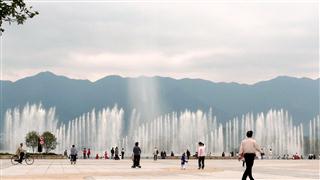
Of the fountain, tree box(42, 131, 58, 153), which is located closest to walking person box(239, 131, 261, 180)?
the fountain

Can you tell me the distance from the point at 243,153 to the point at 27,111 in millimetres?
100568

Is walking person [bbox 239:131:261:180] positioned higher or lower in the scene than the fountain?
lower

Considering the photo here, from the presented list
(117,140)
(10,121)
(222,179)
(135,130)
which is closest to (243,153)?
(222,179)

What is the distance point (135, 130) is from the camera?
13988 centimetres

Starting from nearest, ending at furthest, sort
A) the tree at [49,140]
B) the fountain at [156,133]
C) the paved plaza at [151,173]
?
the paved plaza at [151,173] → the fountain at [156,133] → the tree at [49,140]

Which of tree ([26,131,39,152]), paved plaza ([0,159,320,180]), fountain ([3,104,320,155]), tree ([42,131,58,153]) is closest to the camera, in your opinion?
paved plaza ([0,159,320,180])

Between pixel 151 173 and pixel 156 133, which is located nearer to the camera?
pixel 151 173

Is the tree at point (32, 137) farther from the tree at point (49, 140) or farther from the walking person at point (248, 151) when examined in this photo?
the walking person at point (248, 151)

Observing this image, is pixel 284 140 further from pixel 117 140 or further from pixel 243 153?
pixel 243 153

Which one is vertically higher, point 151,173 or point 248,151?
point 248,151

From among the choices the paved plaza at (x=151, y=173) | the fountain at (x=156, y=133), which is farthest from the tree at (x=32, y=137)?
the paved plaza at (x=151, y=173)

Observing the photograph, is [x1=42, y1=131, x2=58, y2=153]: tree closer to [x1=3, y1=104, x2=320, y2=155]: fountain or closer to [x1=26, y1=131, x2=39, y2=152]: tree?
[x1=3, y1=104, x2=320, y2=155]: fountain

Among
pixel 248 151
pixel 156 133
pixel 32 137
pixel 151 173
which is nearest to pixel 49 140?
pixel 32 137

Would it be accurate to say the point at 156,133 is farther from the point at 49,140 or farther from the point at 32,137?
the point at 32,137
